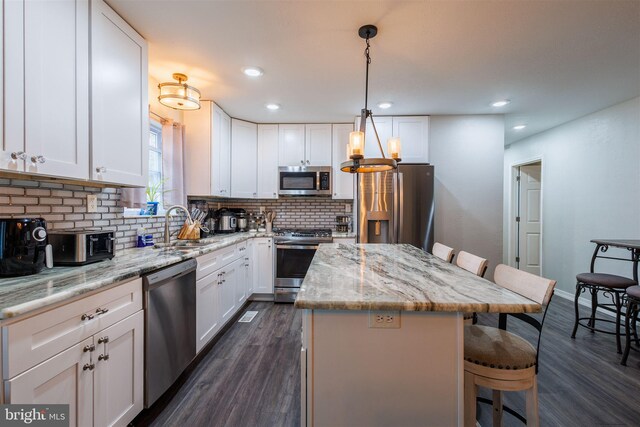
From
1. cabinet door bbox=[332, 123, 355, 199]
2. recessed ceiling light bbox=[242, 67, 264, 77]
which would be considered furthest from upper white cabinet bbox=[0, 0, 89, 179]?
cabinet door bbox=[332, 123, 355, 199]

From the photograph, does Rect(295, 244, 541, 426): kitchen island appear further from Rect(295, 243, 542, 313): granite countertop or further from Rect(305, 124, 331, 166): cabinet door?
Rect(305, 124, 331, 166): cabinet door

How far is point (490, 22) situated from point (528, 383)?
213 centimetres

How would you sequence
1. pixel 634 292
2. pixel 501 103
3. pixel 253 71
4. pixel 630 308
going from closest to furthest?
1. pixel 634 292
2. pixel 630 308
3. pixel 253 71
4. pixel 501 103

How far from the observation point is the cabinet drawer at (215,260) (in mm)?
2205

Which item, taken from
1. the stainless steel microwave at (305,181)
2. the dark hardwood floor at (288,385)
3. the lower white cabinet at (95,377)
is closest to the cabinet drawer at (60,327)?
the lower white cabinet at (95,377)

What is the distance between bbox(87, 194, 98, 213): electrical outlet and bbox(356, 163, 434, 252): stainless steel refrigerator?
267 centimetres

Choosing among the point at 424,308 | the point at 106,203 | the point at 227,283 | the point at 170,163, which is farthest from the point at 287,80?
the point at 424,308

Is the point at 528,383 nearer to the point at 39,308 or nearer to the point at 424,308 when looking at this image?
the point at 424,308

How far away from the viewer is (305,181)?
12.5 ft

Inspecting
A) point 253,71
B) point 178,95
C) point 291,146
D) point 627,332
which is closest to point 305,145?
point 291,146

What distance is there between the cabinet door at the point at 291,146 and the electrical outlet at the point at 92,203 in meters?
2.34

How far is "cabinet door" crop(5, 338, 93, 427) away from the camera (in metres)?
0.95

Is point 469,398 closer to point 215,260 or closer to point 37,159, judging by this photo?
point 215,260

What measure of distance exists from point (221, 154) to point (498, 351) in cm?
330
